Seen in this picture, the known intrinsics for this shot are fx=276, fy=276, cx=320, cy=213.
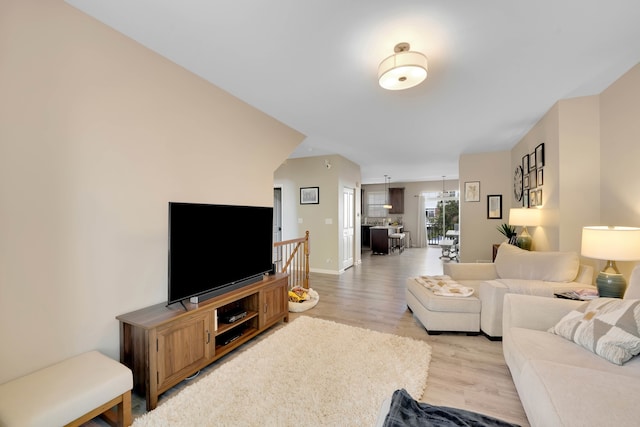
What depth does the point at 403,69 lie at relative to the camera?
2068 mm

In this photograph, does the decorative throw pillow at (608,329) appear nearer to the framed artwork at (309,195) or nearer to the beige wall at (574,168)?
the beige wall at (574,168)

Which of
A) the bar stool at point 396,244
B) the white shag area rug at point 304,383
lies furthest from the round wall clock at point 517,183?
the bar stool at point 396,244

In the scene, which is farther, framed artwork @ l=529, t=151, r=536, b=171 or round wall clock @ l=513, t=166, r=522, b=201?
round wall clock @ l=513, t=166, r=522, b=201

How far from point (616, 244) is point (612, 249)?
0.15ft

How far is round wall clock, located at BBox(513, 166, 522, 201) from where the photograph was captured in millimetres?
4895

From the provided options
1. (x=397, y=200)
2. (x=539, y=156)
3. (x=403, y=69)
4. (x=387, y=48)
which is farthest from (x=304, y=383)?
(x=397, y=200)

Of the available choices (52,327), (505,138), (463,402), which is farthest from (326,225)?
(52,327)

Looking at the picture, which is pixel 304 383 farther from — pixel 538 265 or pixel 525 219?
pixel 525 219

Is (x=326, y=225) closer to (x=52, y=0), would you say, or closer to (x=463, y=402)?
(x=463, y=402)

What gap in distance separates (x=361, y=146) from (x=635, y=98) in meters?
3.42

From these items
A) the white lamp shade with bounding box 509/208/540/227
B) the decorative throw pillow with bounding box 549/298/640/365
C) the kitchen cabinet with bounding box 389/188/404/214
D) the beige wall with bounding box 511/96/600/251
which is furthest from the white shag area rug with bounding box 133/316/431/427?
the kitchen cabinet with bounding box 389/188/404/214

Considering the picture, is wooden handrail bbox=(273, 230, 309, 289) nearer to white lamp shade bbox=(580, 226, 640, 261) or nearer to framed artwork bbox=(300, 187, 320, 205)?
framed artwork bbox=(300, 187, 320, 205)

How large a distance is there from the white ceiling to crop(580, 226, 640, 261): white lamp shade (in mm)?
1420

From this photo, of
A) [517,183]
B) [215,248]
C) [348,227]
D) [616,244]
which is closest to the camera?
[616,244]
